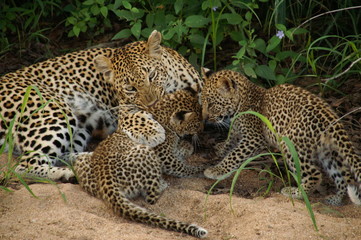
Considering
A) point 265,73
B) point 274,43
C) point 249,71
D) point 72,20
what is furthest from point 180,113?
point 72,20

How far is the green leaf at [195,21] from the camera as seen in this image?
8.02m

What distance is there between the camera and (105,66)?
7887mm

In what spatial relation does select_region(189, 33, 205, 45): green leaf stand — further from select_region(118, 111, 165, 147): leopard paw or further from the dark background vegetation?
select_region(118, 111, 165, 147): leopard paw

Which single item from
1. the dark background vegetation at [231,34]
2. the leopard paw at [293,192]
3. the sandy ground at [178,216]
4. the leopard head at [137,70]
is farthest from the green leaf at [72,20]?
the leopard paw at [293,192]

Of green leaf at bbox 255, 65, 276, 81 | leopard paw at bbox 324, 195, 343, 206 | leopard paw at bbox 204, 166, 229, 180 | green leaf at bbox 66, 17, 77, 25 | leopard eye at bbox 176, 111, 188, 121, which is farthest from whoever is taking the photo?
green leaf at bbox 66, 17, 77, 25

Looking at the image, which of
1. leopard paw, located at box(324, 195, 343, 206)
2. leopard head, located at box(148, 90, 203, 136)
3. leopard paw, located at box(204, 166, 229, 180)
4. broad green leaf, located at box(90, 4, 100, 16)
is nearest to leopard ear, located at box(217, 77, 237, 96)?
leopard head, located at box(148, 90, 203, 136)

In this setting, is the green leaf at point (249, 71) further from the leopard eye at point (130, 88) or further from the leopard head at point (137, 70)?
the leopard eye at point (130, 88)

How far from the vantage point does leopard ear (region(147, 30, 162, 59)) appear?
25.2ft

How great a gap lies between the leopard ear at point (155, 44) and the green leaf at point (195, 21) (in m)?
0.52

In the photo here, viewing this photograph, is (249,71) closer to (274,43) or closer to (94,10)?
(274,43)

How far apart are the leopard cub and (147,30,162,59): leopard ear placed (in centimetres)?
64

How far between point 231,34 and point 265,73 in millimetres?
852

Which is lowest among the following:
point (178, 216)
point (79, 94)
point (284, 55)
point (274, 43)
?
point (178, 216)

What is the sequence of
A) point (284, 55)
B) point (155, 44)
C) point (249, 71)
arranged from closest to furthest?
point (155, 44)
point (249, 71)
point (284, 55)
